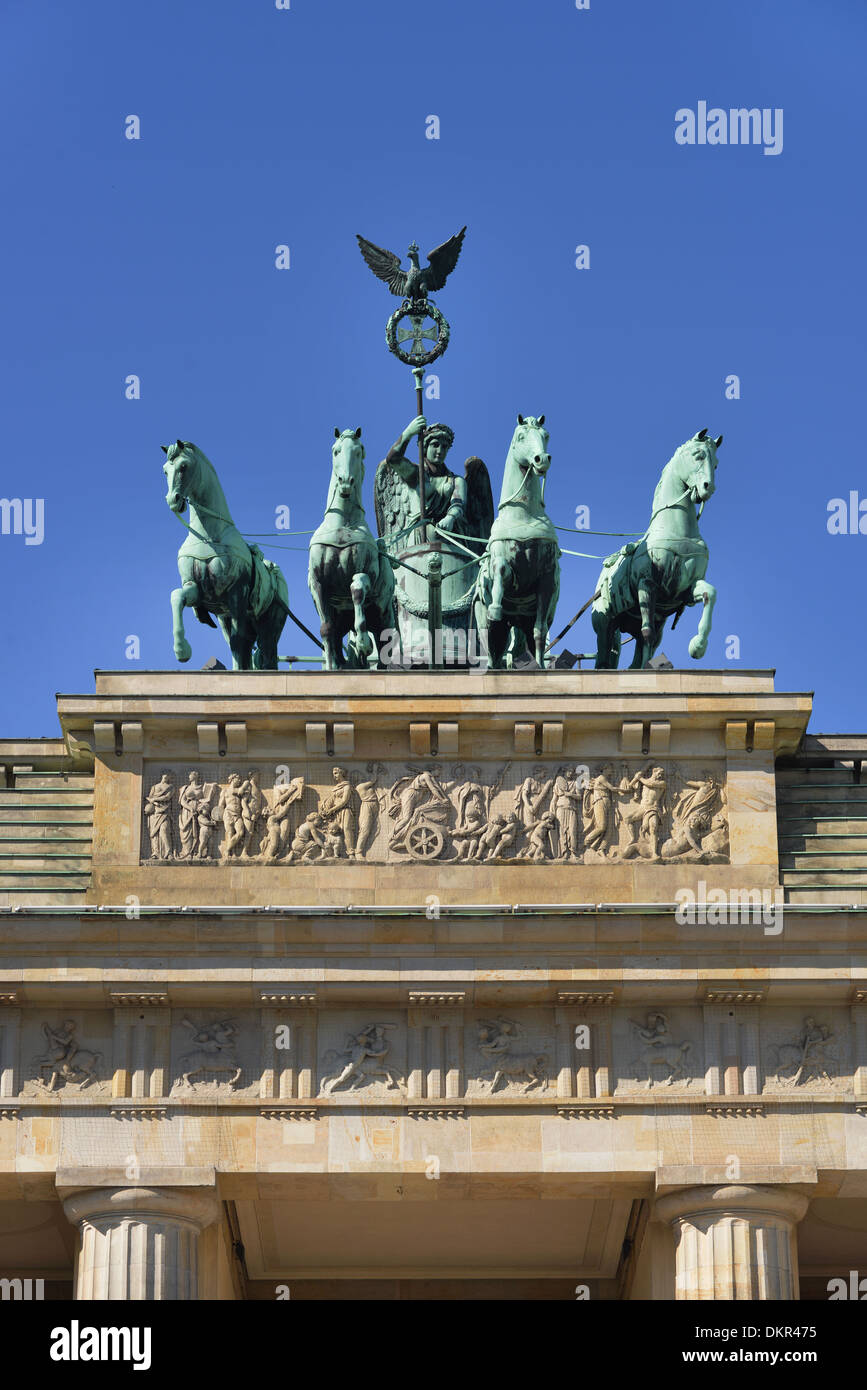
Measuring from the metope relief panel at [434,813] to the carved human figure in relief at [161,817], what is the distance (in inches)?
0.4

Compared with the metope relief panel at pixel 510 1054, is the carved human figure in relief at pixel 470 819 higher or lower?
higher

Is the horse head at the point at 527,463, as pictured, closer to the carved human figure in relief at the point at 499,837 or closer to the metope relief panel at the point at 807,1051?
the carved human figure in relief at the point at 499,837

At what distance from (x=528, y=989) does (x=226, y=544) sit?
623cm

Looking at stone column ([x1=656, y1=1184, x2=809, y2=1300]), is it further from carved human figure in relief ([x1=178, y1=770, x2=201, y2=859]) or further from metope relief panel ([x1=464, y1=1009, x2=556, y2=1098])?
carved human figure in relief ([x1=178, y1=770, x2=201, y2=859])

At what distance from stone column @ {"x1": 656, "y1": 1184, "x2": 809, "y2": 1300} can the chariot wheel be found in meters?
4.11

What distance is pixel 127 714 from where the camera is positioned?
1176 inches

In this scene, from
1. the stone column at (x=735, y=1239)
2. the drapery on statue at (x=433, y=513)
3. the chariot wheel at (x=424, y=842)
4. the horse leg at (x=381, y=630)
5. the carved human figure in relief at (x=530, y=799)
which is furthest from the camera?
the drapery on statue at (x=433, y=513)

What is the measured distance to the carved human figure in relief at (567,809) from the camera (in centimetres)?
2980

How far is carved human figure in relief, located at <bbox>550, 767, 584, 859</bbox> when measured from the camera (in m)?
29.8

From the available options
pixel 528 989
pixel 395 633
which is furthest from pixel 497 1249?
pixel 395 633

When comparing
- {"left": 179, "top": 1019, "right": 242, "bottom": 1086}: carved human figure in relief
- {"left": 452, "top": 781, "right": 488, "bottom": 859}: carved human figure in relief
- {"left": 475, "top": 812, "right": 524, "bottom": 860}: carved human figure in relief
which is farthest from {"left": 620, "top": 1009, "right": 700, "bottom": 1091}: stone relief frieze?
{"left": 179, "top": 1019, "right": 242, "bottom": 1086}: carved human figure in relief

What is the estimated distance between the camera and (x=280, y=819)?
29875mm

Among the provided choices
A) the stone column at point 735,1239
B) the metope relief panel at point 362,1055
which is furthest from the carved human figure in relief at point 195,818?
the stone column at point 735,1239

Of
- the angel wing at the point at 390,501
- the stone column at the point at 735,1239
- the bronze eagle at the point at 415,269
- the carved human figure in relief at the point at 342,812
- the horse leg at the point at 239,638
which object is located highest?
the bronze eagle at the point at 415,269
